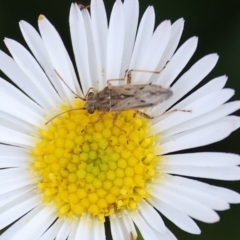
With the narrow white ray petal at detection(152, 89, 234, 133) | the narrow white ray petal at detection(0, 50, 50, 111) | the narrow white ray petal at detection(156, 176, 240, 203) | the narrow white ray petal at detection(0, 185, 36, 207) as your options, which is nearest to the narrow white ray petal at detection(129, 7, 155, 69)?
the narrow white ray petal at detection(152, 89, 234, 133)

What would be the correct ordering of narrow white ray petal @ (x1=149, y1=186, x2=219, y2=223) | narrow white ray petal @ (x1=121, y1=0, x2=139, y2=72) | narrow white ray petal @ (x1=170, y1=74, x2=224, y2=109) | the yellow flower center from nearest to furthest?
narrow white ray petal @ (x1=149, y1=186, x2=219, y2=223), narrow white ray petal @ (x1=170, y1=74, x2=224, y2=109), narrow white ray petal @ (x1=121, y1=0, x2=139, y2=72), the yellow flower center

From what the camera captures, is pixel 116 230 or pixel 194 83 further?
pixel 116 230

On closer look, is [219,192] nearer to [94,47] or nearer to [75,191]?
[75,191]

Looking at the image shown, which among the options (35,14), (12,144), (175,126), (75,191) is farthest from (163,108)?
(35,14)

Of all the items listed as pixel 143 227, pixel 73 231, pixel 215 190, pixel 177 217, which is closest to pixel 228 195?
pixel 215 190

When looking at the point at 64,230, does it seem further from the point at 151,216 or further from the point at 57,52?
the point at 57,52

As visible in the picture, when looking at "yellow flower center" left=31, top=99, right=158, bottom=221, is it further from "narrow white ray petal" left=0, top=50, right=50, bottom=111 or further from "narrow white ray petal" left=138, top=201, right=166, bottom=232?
"narrow white ray petal" left=0, top=50, right=50, bottom=111
